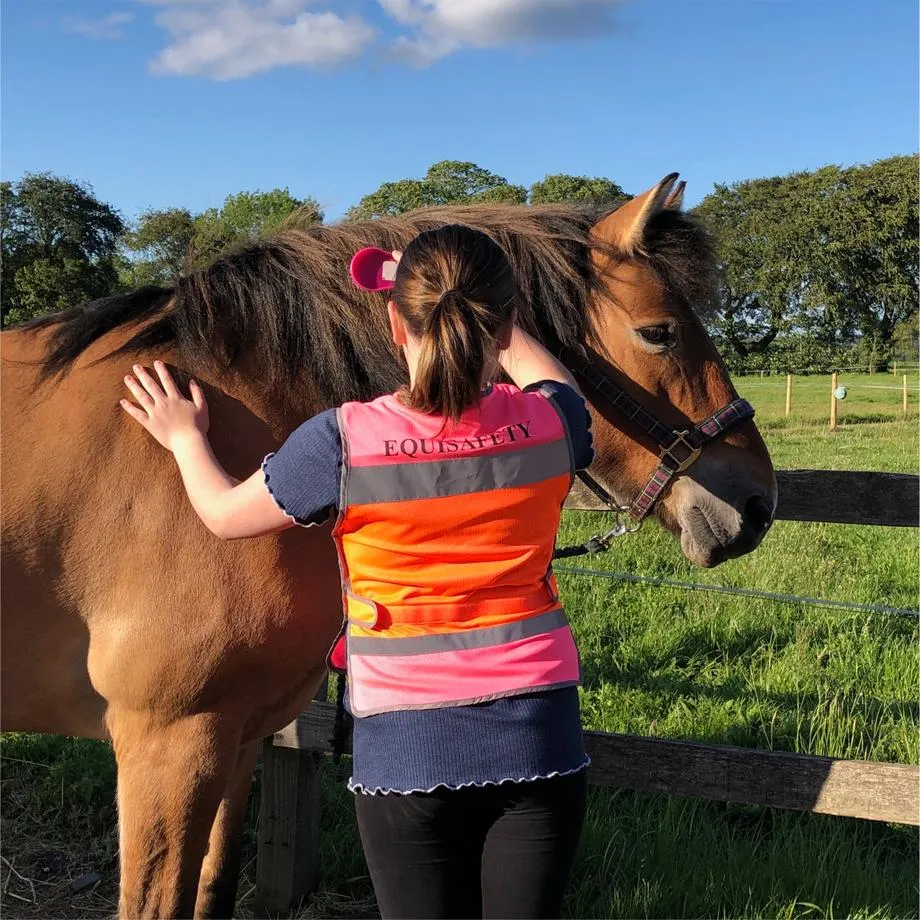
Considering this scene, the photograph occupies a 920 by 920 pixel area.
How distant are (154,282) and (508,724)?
1.86 meters

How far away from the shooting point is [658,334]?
7.84 feet

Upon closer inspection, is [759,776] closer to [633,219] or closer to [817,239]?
[633,219]

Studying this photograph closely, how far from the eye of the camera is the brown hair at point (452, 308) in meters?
1.43

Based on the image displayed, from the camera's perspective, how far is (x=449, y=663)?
1.50 meters

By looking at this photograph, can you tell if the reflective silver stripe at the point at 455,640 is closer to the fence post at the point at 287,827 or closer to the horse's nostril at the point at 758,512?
the horse's nostril at the point at 758,512

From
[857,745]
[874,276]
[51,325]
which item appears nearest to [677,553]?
[857,745]

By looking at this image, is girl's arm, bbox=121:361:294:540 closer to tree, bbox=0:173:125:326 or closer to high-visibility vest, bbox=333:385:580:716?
high-visibility vest, bbox=333:385:580:716

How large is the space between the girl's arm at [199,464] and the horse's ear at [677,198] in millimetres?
1531

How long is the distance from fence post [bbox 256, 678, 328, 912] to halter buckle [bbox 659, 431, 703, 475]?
6.34ft

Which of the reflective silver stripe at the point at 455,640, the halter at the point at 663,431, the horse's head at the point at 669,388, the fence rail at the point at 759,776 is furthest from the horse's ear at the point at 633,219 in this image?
the fence rail at the point at 759,776

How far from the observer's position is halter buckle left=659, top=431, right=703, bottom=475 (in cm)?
234

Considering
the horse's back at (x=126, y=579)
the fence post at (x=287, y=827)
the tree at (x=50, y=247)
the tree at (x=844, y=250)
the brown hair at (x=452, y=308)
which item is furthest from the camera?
the tree at (x=844, y=250)

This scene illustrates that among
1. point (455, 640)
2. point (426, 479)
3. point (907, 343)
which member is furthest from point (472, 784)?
point (907, 343)

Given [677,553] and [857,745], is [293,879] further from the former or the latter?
[677,553]
